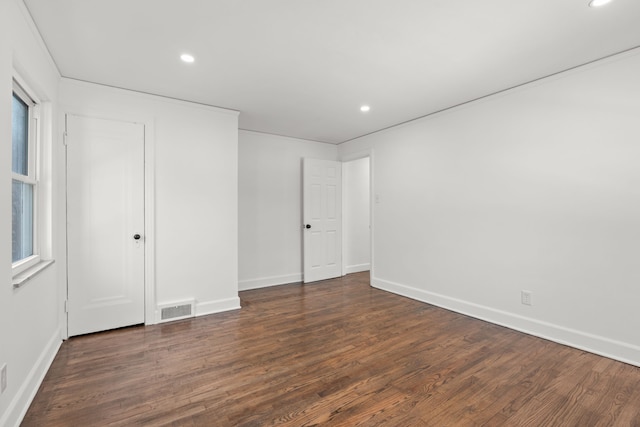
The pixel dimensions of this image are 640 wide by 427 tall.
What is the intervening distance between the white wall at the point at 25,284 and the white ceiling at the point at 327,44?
0.71 ft

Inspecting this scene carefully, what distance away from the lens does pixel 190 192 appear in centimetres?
352

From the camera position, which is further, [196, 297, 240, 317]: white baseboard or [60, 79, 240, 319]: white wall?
[196, 297, 240, 317]: white baseboard

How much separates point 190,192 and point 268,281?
6.86 feet

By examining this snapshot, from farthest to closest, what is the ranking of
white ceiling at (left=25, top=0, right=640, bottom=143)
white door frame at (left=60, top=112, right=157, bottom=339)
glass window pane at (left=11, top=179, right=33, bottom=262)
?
white door frame at (left=60, top=112, right=157, bottom=339) → glass window pane at (left=11, top=179, right=33, bottom=262) → white ceiling at (left=25, top=0, right=640, bottom=143)

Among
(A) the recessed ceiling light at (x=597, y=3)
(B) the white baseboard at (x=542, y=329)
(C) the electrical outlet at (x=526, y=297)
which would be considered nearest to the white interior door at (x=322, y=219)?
(B) the white baseboard at (x=542, y=329)

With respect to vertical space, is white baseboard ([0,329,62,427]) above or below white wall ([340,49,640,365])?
below

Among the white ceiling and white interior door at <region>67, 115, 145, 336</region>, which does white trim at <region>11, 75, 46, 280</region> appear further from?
the white ceiling

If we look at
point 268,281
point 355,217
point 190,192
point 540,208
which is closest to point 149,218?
point 190,192

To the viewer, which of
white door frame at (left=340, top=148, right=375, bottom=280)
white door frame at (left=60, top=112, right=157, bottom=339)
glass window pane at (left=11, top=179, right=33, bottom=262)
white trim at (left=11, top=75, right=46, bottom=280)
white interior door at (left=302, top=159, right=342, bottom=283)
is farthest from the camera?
white interior door at (left=302, top=159, right=342, bottom=283)

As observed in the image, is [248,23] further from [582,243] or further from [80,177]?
[582,243]

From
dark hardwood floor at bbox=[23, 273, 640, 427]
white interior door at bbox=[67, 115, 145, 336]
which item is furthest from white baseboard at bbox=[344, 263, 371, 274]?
white interior door at bbox=[67, 115, 145, 336]

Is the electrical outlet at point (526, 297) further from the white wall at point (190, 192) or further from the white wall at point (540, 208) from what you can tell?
the white wall at point (190, 192)

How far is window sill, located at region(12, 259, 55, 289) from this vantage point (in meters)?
1.84

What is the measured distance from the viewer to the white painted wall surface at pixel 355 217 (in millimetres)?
5816
